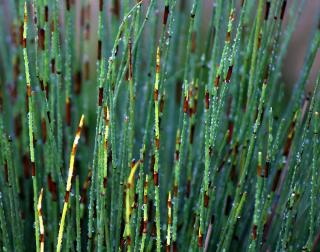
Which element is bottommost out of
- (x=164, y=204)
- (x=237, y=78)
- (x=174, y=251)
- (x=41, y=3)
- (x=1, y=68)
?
(x=174, y=251)

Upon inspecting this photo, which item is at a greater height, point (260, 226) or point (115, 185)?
point (115, 185)

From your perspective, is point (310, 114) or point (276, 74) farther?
point (276, 74)

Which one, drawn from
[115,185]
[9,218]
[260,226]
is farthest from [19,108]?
[260,226]

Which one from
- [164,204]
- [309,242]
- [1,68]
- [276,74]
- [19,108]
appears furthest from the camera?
[1,68]

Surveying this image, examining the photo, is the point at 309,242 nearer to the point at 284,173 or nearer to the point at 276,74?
the point at 284,173

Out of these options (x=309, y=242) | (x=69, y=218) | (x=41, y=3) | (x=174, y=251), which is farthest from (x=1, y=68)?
(x=309, y=242)

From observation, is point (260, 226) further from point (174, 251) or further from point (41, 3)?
point (41, 3)

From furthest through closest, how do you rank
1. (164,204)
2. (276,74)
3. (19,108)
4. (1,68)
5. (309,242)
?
1. (1,68)
2. (19,108)
3. (276,74)
4. (164,204)
5. (309,242)
